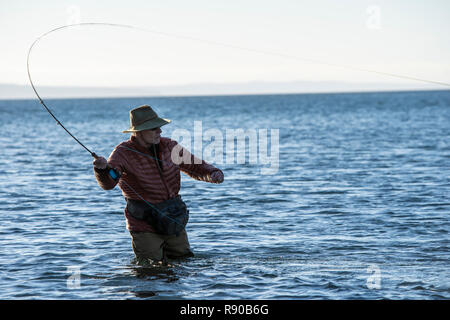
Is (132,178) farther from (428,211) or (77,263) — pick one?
(428,211)

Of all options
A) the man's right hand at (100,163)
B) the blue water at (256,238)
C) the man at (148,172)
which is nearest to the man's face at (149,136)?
the man at (148,172)

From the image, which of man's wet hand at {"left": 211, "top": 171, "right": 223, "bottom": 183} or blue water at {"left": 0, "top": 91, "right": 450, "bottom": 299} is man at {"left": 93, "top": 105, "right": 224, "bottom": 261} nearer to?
man's wet hand at {"left": 211, "top": 171, "right": 223, "bottom": 183}

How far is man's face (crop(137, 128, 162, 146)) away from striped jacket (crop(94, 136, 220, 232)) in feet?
0.27

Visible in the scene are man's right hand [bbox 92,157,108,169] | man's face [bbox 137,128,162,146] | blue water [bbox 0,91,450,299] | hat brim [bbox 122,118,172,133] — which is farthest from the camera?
blue water [bbox 0,91,450,299]

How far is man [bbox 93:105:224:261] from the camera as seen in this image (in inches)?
286

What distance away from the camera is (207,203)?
14031 mm

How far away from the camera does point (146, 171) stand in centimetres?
730

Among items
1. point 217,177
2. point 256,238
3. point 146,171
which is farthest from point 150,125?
point 256,238

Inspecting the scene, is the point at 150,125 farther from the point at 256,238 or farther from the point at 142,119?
the point at 256,238

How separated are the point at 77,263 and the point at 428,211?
674 centimetres

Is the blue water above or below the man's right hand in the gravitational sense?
below

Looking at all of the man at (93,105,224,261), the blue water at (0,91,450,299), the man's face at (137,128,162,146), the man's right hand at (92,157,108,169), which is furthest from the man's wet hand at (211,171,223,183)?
the man's right hand at (92,157,108,169)
